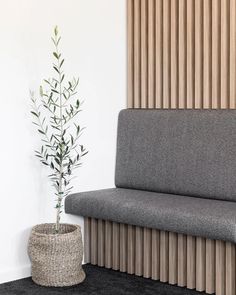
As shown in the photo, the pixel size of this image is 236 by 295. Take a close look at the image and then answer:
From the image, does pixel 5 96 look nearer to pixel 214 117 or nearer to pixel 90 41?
pixel 90 41

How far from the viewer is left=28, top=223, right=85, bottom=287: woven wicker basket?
3523 millimetres

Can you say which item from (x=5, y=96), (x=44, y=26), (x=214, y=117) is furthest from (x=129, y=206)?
(x=44, y=26)

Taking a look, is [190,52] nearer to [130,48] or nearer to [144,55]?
[144,55]

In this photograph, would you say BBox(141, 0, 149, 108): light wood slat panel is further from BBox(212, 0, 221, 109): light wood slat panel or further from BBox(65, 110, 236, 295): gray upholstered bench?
BBox(212, 0, 221, 109): light wood slat panel

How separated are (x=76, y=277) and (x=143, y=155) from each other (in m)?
0.91

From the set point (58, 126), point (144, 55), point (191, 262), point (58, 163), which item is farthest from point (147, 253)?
point (144, 55)

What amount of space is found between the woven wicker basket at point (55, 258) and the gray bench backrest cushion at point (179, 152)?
657 mm

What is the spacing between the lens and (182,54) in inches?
154

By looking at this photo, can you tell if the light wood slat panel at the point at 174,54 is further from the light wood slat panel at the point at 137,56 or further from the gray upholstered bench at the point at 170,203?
the light wood slat panel at the point at 137,56

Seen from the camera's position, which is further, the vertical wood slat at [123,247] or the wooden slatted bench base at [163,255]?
the vertical wood slat at [123,247]

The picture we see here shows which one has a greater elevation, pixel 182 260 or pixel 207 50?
pixel 207 50

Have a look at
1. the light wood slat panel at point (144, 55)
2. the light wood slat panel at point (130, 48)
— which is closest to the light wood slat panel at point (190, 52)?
the light wood slat panel at point (144, 55)

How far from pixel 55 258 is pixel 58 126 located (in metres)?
0.83

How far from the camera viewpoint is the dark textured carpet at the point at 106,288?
11.4 ft
